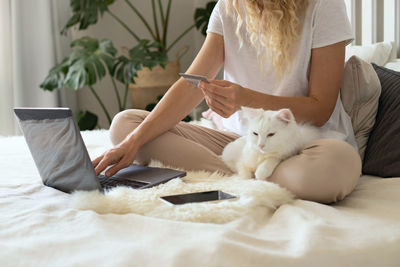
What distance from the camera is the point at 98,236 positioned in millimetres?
758

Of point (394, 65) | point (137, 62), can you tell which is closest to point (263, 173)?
point (394, 65)

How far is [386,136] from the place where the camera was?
1.22m

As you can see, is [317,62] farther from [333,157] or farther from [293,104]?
[333,157]

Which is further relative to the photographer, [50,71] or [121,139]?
[50,71]

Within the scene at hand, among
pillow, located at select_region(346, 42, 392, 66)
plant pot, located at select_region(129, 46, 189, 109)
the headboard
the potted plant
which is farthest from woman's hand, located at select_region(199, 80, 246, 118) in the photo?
plant pot, located at select_region(129, 46, 189, 109)

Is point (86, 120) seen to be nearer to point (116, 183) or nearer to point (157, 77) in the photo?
point (157, 77)

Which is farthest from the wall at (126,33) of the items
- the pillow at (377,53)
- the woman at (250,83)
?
the woman at (250,83)

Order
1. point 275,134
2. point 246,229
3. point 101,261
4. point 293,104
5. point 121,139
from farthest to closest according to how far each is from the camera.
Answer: point 121,139 < point 293,104 < point 275,134 < point 246,229 < point 101,261

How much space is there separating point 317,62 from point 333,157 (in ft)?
1.31

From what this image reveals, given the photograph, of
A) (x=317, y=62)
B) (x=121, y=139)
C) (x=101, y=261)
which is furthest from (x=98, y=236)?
(x=317, y=62)

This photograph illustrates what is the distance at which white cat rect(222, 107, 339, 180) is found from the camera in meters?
1.03

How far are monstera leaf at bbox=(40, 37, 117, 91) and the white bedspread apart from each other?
1.89 m

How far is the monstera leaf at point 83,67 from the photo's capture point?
2.76 m

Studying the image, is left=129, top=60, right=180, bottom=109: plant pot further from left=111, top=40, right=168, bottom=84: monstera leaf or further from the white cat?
the white cat
